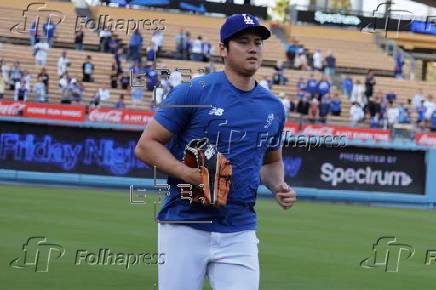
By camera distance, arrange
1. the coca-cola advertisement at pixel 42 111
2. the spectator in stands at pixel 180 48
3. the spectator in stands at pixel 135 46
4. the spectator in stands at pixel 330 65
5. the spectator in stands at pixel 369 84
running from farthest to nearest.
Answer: the spectator in stands at pixel 330 65, the spectator in stands at pixel 180 48, the spectator in stands at pixel 369 84, the spectator in stands at pixel 135 46, the coca-cola advertisement at pixel 42 111

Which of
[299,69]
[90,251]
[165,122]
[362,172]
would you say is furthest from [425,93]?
[165,122]

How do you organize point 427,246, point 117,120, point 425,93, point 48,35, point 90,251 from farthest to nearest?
point 425,93, point 48,35, point 117,120, point 427,246, point 90,251

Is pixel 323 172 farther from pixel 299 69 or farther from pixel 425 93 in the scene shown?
pixel 425 93

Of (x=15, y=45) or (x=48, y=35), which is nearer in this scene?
(x=48, y=35)

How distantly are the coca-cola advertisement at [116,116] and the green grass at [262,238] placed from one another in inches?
157

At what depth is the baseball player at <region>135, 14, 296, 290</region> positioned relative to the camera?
5145 mm

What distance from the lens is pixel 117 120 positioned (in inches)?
1049

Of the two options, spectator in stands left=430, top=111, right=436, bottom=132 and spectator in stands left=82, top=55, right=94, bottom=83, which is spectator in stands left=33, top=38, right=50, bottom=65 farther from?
spectator in stands left=430, top=111, right=436, bottom=132

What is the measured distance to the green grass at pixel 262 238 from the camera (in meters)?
10.4

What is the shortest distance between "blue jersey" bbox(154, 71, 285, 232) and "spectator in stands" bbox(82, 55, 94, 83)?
2529cm

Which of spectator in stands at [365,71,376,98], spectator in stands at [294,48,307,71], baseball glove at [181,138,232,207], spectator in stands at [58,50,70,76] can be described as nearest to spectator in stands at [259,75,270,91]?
spectator in stands at [294,48,307,71]

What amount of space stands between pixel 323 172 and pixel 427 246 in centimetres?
959

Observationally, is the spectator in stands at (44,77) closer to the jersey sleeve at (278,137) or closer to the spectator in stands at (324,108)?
the spectator in stands at (324,108)

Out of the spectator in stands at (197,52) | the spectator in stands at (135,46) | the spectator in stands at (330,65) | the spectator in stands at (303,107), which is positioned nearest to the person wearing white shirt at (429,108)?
the spectator in stands at (303,107)
